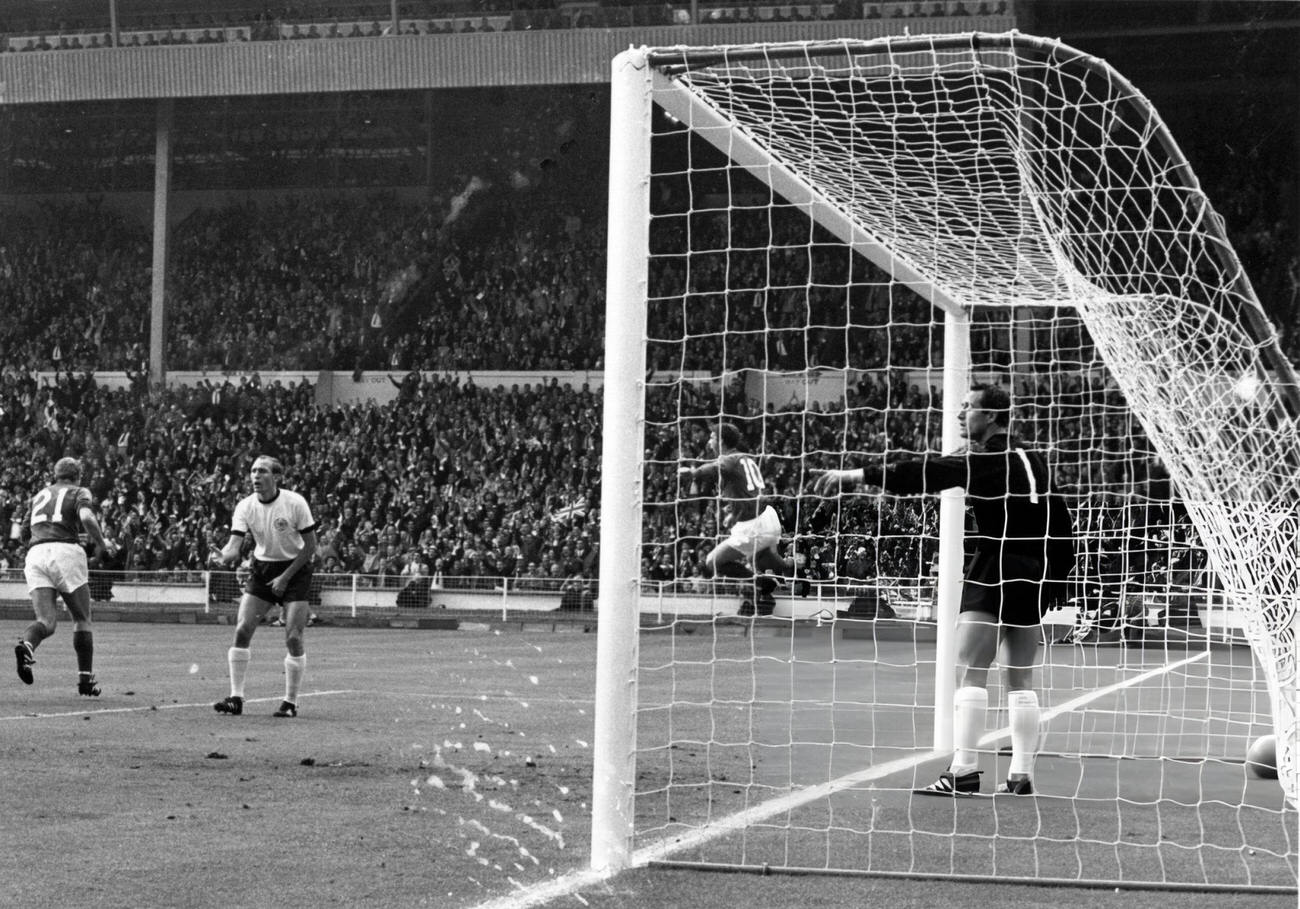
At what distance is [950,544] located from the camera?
1028 centimetres

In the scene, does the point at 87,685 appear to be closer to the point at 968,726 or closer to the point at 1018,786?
the point at 968,726

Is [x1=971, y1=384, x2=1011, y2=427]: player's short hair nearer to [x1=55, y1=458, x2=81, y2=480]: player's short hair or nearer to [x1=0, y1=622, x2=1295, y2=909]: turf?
[x1=0, y1=622, x2=1295, y2=909]: turf

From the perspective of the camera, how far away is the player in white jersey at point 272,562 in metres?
11.7

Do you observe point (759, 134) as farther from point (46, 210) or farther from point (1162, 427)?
point (46, 210)

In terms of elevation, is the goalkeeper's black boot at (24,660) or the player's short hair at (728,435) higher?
the player's short hair at (728,435)

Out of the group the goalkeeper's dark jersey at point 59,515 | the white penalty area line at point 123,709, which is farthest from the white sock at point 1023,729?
the goalkeeper's dark jersey at point 59,515

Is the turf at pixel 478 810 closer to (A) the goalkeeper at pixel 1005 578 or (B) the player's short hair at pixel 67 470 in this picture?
(A) the goalkeeper at pixel 1005 578

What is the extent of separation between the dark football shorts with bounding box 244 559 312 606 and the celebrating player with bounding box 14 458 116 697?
65.4 inches

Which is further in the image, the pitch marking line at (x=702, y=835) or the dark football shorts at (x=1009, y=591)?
the dark football shorts at (x=1009, y=591)

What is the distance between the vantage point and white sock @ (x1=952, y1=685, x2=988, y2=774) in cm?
782

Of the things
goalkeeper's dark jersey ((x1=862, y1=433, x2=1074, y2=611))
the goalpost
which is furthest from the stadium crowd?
goalkeeper's dark jersey ((x1=862, y1=433, x2=1074, y2=611))

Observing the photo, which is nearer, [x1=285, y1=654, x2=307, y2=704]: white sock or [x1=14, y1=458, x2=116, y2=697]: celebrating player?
[x1=285, y1=654, x2=307, y2=704]: white sock

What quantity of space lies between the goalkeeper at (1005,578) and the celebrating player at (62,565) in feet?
24.8

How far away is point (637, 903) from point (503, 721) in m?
6.46
